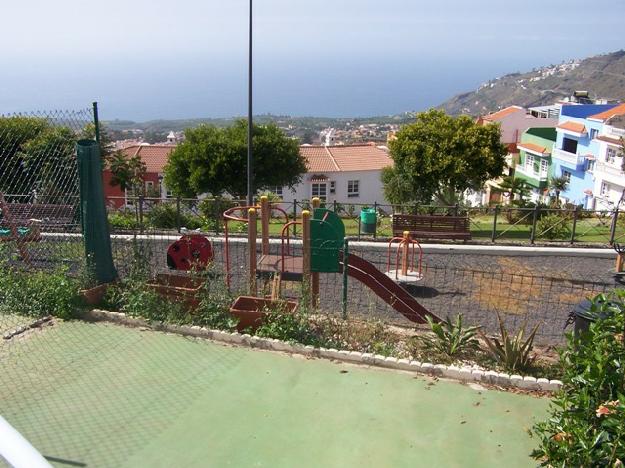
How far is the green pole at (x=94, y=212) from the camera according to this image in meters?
7.31

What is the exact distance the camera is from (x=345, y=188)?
58.7 metres

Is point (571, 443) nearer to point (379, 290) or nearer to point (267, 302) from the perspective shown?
point (267, 302)

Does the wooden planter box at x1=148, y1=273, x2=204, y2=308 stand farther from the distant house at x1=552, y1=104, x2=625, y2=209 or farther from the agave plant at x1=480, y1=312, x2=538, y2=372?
the distant house at x1=552, y1=104, x2=625, y2=209

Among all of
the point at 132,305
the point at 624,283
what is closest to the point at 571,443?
the point at 132,305

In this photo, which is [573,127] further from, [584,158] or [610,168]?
[610,168]

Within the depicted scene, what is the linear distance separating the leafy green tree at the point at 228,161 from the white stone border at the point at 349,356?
23786 mm

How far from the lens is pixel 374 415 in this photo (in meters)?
5.09

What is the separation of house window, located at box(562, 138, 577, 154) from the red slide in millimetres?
51182

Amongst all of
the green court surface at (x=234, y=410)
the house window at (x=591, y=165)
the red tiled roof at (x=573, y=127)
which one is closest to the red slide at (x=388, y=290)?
the green court surface at (x=234, y=410)

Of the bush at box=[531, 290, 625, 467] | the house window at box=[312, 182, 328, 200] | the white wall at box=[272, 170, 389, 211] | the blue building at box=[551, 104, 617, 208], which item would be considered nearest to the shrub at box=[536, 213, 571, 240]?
the bush at box=[531, 290, 625, 467]

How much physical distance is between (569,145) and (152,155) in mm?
41909

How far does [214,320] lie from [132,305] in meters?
1.09

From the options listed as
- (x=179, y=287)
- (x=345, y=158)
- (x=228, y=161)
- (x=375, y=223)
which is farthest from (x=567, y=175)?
(x=179, y=287)

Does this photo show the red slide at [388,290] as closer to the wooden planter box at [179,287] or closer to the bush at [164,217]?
the wooden planter box at [179,287]
